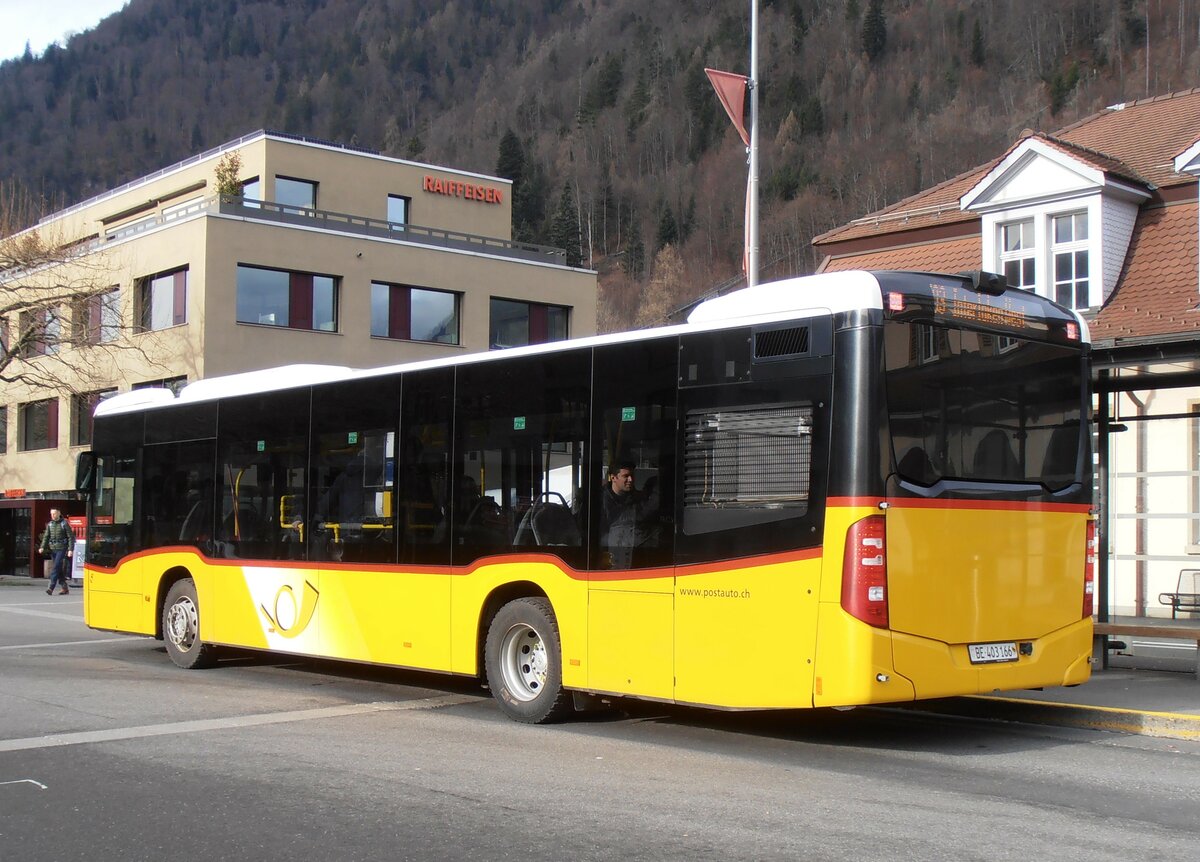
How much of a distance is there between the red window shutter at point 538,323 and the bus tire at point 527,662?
116 ft

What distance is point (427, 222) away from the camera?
50.7m

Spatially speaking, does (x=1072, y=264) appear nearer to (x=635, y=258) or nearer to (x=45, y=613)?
(x=45, y=613)

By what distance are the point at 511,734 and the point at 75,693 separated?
458 centimetres

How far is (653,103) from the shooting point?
144875 mm

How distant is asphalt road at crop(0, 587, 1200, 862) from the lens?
247 inches

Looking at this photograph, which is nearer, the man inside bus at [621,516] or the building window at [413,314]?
the man inside bus at [621,516]

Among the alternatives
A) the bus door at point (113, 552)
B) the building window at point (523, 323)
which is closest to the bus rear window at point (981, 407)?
the bus door at point (113, 552)

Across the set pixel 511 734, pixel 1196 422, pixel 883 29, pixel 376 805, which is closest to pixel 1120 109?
pixel 1196 422

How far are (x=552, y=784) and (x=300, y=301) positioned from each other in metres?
34.3

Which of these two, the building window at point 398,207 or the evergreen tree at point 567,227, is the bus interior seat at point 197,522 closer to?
the building window at point 398,207

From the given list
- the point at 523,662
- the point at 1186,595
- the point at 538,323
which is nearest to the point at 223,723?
the point at 523,662

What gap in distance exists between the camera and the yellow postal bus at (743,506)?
27.6 ft

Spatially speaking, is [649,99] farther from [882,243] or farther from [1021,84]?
[882,243]

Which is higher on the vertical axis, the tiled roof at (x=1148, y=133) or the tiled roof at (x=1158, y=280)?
the tiled roof at (x=1148, y=133)
